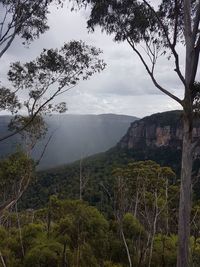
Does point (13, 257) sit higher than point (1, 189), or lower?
lower

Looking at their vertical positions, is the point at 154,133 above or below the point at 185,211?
below

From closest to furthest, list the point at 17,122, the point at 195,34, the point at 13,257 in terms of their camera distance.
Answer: the point at 195,34 < the point at 17,122 < the point at 13,257

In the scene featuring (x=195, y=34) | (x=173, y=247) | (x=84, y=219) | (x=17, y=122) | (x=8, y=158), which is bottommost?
(x=173, y=247)

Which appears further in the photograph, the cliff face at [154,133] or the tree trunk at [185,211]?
the cliff face at [154,133]

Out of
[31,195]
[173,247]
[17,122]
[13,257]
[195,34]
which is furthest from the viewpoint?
[31,195]

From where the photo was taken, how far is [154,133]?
90500 millimetres

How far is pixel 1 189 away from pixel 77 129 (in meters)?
120

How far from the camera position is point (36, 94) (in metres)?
11.7

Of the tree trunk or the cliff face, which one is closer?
the tree trunk

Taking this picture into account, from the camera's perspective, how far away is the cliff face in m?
84.5

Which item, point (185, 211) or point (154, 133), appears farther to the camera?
point (154, 133)

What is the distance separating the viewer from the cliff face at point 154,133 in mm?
84500

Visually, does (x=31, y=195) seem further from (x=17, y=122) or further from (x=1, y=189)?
(x=17, y=122)

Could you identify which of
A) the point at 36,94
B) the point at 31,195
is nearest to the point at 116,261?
the point at 36,94
